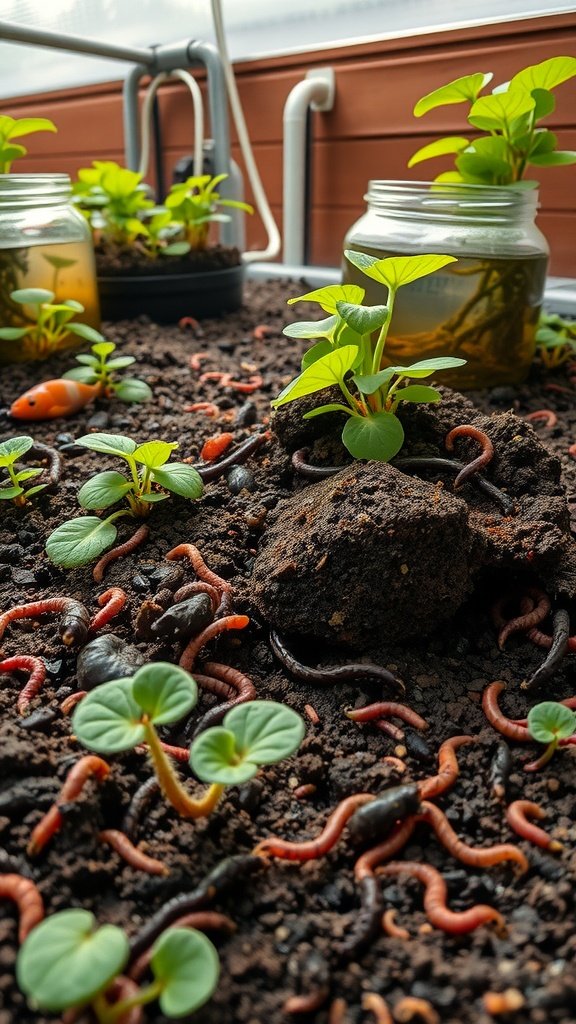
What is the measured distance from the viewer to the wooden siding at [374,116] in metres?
2.54

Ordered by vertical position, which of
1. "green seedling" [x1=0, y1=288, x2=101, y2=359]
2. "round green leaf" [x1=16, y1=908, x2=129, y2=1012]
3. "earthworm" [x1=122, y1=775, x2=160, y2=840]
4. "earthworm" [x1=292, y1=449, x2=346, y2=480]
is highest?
"green seedling" [x1=0, y1=288, x2=101, y2=359]

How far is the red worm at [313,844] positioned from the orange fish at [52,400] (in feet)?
4.12

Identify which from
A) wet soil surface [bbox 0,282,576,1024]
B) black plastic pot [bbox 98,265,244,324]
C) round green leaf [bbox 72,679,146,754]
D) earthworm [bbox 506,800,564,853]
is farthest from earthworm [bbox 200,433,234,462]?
black plastic pot [bbox 98,265,244,324]

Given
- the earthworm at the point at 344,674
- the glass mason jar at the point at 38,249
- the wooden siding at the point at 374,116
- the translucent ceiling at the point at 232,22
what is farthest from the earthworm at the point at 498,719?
the translucent ceiling at the point at 232,22

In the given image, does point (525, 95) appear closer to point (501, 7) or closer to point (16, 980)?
point (501, 7)

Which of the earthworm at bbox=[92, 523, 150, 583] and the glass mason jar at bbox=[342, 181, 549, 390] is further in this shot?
the glass mason jar at bbox=[342, 181, 549, 390]

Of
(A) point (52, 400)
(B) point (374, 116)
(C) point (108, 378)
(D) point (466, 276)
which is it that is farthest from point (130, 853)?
(B) point (374, 116)

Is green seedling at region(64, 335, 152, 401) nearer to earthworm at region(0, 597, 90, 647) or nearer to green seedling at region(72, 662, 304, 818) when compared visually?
earthworm at region(0, 597, 90, 647)

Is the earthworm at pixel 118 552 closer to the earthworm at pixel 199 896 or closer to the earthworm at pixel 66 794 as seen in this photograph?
the earthworm at pixel 66 794

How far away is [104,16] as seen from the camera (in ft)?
13.4

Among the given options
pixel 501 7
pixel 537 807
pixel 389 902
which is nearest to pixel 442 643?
pixel 537 807

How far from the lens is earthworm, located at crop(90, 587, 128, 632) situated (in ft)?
3.92

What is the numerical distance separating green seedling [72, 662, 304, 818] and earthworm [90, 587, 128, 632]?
0.36 m

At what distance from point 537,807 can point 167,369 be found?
63.3 inches
